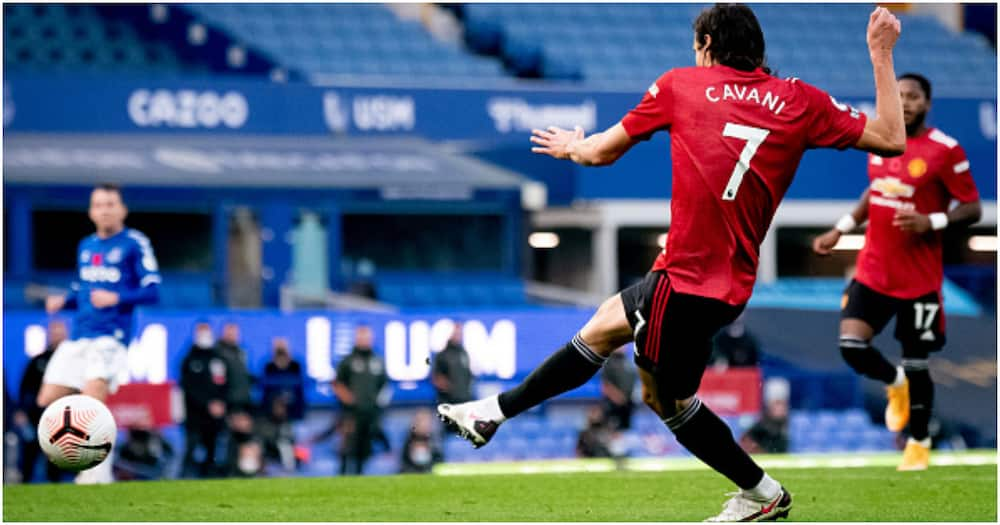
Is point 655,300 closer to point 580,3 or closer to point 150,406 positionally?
point 150,406

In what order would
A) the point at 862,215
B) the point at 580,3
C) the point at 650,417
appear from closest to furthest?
1. the point at 862,215
2. the point at 650,417
3. the point at 580,3

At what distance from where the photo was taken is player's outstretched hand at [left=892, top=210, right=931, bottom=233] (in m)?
7.93

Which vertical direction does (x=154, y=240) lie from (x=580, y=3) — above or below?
below

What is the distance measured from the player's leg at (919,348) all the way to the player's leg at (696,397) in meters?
2.75

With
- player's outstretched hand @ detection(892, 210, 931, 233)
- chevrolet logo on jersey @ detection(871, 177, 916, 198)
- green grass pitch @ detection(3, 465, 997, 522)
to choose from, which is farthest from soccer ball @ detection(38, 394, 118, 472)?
chevrolet logo on jersey @ detection(871, 177, 916, 198)

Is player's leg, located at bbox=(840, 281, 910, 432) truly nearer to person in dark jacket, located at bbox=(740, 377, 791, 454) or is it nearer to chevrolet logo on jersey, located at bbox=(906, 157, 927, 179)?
chevrolet logo on jersey, located at bbox=(906, 157, 927, 179)

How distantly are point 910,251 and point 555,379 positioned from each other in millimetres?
3107

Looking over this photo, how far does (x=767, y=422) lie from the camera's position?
568 inches

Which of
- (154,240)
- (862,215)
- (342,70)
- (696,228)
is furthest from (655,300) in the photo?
(342,70)

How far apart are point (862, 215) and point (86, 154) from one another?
38.2ft

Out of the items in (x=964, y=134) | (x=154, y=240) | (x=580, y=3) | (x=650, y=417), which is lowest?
(x=650, y=417)

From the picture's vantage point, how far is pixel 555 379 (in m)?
5.89

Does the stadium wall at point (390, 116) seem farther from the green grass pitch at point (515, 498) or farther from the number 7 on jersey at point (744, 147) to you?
the number 7 on jersey at point (744, 147)

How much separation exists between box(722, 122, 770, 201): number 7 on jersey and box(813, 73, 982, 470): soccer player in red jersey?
278 cm
